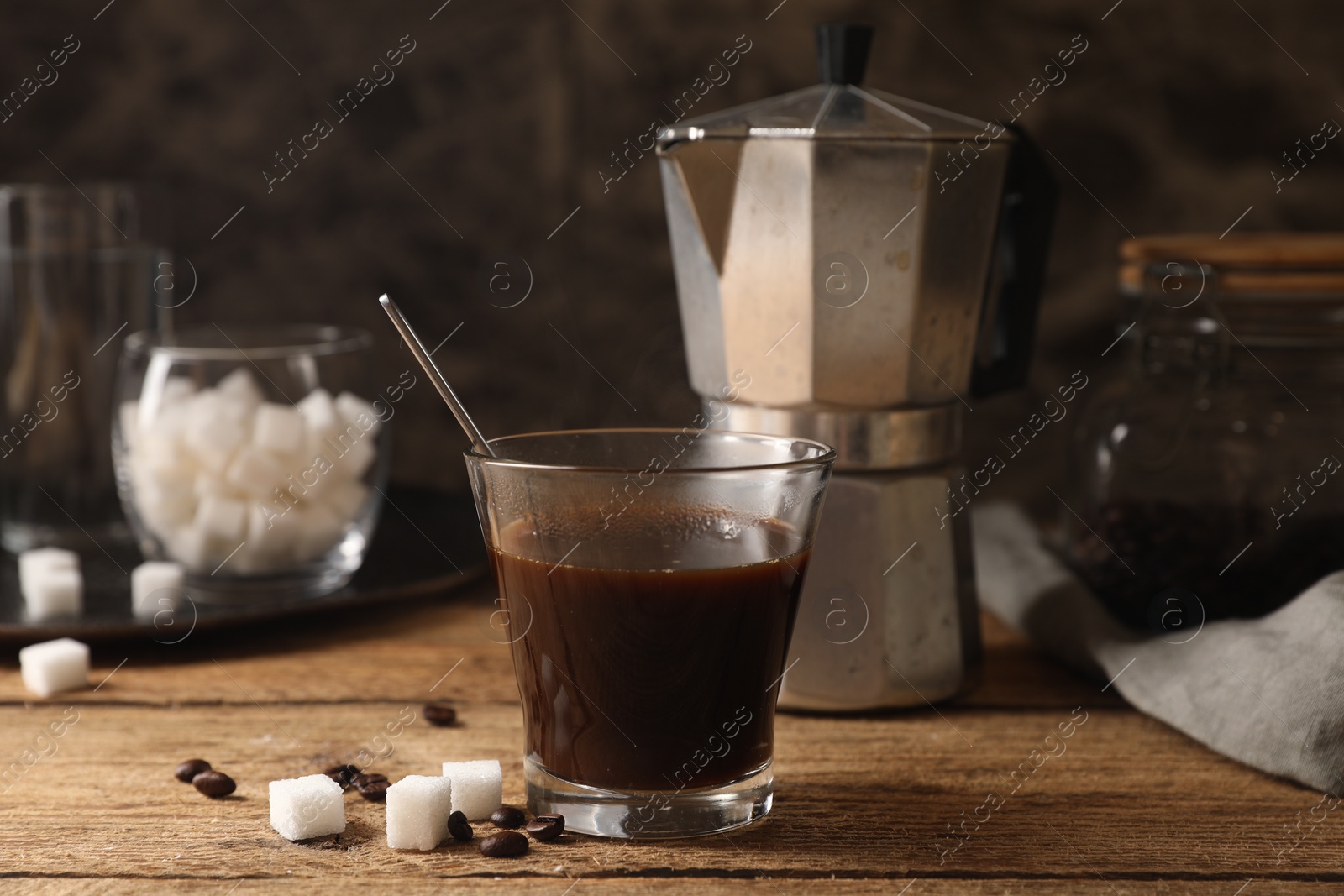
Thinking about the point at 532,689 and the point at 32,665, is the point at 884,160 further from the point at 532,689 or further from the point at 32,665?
the point at 32,665

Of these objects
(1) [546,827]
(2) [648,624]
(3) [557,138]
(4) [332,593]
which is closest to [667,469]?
(2) [648,624]

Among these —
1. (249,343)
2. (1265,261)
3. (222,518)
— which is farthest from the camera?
(249,343)

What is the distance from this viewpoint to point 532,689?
71 cm

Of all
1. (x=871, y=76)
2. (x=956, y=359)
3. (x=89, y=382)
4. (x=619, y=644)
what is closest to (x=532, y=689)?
(x=619, y=644)

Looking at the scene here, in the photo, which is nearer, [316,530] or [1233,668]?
[1233,668]

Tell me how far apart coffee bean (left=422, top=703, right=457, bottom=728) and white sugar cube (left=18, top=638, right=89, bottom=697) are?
10.0 inches

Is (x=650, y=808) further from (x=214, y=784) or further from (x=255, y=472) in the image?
(x=255, y=472)

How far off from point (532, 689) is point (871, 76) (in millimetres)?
856

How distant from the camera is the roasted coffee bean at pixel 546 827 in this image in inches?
26.5

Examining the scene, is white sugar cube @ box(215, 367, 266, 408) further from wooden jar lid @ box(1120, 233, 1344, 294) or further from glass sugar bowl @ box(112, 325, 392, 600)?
wooden jar lid @ box(1120, 233, 1344, 294)

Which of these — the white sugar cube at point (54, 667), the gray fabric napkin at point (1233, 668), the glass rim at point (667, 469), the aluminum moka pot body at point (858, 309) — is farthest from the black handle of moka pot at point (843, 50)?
the white sugar cube at point (54, 667)

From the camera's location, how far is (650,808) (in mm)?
681

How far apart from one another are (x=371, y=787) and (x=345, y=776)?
3 cm

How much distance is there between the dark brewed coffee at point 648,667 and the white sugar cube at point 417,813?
64 mm
